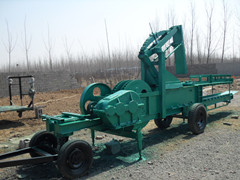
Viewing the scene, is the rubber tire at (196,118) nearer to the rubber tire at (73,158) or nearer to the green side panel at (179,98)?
the green side panel at (179,98)

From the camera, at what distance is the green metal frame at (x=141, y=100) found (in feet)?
14.3

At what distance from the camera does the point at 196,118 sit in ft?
20.4

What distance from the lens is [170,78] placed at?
607 centimetres

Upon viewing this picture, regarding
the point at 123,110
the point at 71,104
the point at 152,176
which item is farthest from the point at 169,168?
the point at 71,104

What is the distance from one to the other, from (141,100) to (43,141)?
2.18 meters

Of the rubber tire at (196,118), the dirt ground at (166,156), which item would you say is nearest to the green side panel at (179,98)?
the rubber tire at (196,118)

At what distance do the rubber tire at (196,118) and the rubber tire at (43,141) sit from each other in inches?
132

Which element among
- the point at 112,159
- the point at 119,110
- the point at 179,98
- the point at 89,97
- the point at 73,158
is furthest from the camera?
the point at 179,98

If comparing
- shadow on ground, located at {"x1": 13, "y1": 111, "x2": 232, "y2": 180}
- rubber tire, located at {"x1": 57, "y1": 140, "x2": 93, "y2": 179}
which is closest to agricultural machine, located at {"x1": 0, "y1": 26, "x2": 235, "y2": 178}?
rubber tire, located at {"x1": 57, "y1": 140, "x2": 93, "y2": 179}

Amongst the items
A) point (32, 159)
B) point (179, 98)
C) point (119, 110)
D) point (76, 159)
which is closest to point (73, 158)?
point (76, 159)

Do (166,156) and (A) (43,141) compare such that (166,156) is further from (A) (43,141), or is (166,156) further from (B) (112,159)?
(A) (43,141)

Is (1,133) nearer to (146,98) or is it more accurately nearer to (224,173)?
(146,98)

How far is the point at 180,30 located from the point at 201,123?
2552mm

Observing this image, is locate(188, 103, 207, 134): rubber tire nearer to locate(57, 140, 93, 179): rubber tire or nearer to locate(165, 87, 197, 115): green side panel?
locate(165, 87, 197, 115): green side panel
